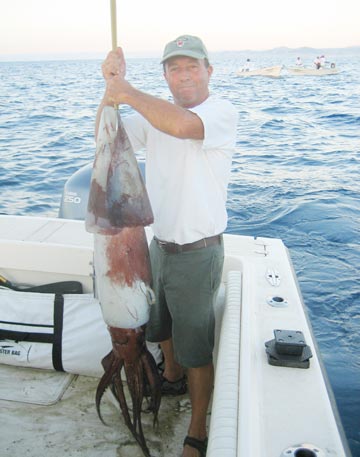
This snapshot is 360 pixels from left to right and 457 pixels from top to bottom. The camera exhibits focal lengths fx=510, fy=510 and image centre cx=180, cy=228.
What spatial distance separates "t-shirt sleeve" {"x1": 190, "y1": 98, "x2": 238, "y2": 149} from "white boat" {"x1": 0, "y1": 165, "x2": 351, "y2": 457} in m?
0.97

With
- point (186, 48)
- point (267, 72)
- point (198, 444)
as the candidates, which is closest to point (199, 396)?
point (198, 444)

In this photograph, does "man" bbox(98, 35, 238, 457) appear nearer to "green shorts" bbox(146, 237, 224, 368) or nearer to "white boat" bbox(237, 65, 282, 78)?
"green shorts" bbox(146, 237, 224, 368)

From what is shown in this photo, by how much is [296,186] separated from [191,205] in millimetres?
8788

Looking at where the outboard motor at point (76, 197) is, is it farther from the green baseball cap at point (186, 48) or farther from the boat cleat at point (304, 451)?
the boat cleat at point (304, 451)

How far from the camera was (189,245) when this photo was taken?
2816 millimetres

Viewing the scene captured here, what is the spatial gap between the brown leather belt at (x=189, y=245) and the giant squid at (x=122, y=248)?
0.22 m

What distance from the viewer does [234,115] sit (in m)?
2.59

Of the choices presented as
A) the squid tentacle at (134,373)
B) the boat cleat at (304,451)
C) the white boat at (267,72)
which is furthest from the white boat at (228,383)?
the white boat at (267,72)

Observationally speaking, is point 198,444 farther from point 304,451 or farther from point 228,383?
point 304,451

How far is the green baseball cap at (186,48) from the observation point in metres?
2.70

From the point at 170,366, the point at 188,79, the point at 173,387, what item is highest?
the point at 188,79

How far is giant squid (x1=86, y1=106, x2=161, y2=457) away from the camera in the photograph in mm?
2438

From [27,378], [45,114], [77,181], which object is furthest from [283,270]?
[45,114]

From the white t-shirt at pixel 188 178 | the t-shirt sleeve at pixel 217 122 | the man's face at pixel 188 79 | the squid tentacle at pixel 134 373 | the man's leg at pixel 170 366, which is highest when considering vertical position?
the man's face at pixel 188 79
